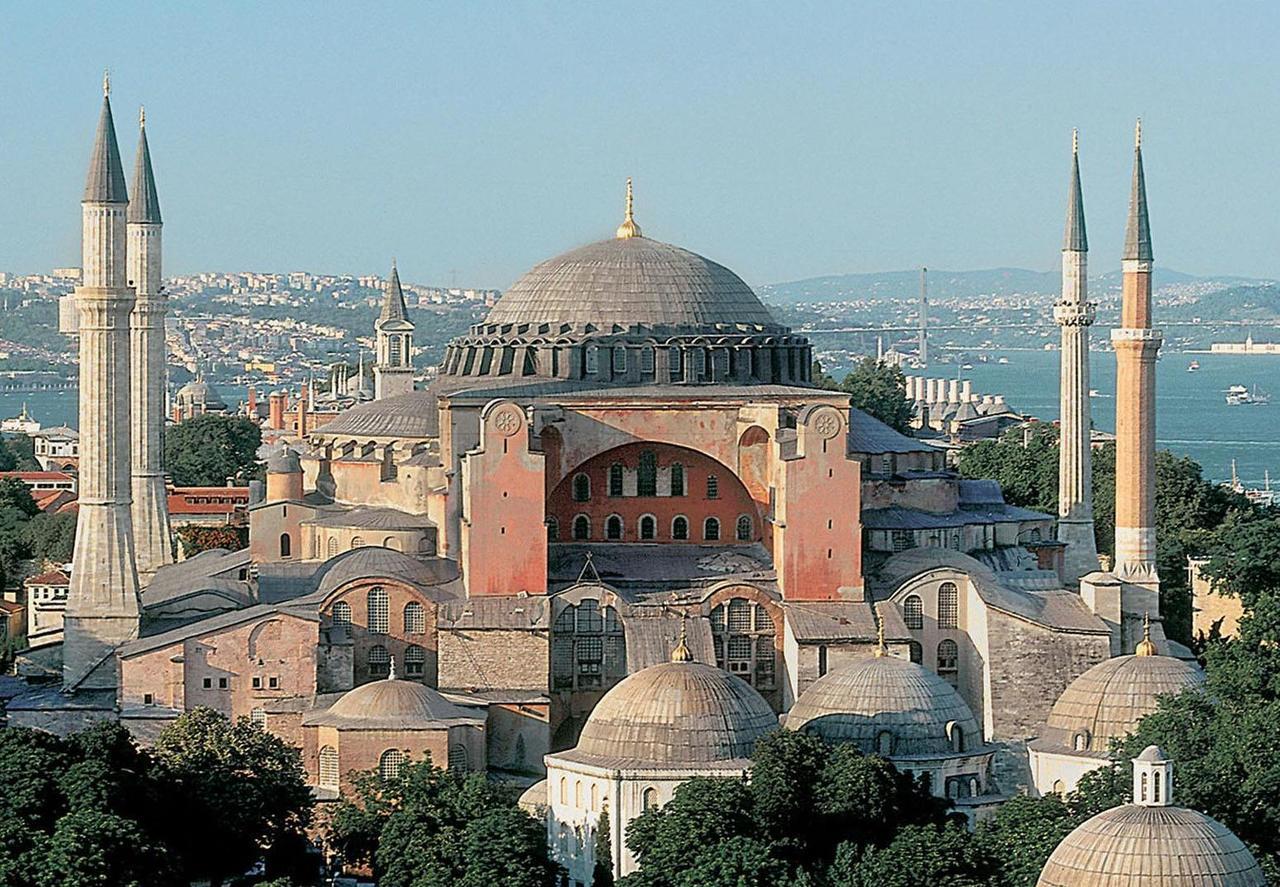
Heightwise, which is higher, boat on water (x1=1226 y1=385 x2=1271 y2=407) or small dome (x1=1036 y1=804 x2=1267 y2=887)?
boat on water (x1=1226 y1=385 x2=1271 y2=407)

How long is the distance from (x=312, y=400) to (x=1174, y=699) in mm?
60141

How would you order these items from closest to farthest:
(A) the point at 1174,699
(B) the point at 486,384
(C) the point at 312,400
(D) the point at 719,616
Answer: (A) the point at 1174,699 → (D) the point at 719,616 → (B) the point at 486,384 → (C) the point at 312,400

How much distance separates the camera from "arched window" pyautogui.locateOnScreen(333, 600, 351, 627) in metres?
36.3

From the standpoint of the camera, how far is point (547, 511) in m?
38.5

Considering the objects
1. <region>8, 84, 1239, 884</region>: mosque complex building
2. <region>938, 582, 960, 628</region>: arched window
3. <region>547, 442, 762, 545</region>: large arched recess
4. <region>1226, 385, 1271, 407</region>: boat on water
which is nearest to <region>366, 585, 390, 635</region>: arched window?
<region>8, 84, 1239, 884</region>: mosque complex building

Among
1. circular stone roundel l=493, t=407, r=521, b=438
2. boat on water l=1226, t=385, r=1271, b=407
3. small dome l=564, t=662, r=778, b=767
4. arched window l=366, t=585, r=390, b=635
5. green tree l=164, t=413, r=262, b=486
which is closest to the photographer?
small dome l=564, t=662, r=778, b=767

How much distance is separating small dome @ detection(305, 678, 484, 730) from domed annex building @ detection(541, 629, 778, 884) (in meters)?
1.82

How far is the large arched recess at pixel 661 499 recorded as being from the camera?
38.7 meters

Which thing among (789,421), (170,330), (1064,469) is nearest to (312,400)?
(1064,469)

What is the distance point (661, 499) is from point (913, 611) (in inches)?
140

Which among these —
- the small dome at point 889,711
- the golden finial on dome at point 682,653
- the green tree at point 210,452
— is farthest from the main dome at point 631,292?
the green tree at point 210,452

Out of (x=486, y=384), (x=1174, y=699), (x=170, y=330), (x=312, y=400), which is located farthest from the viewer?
(x=170, y=330)

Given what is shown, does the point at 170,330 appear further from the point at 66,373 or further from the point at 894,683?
the point at 894,683

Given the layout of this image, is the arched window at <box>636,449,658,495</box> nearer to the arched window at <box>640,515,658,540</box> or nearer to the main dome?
the arched window at <box>640,515,658,540</box>
